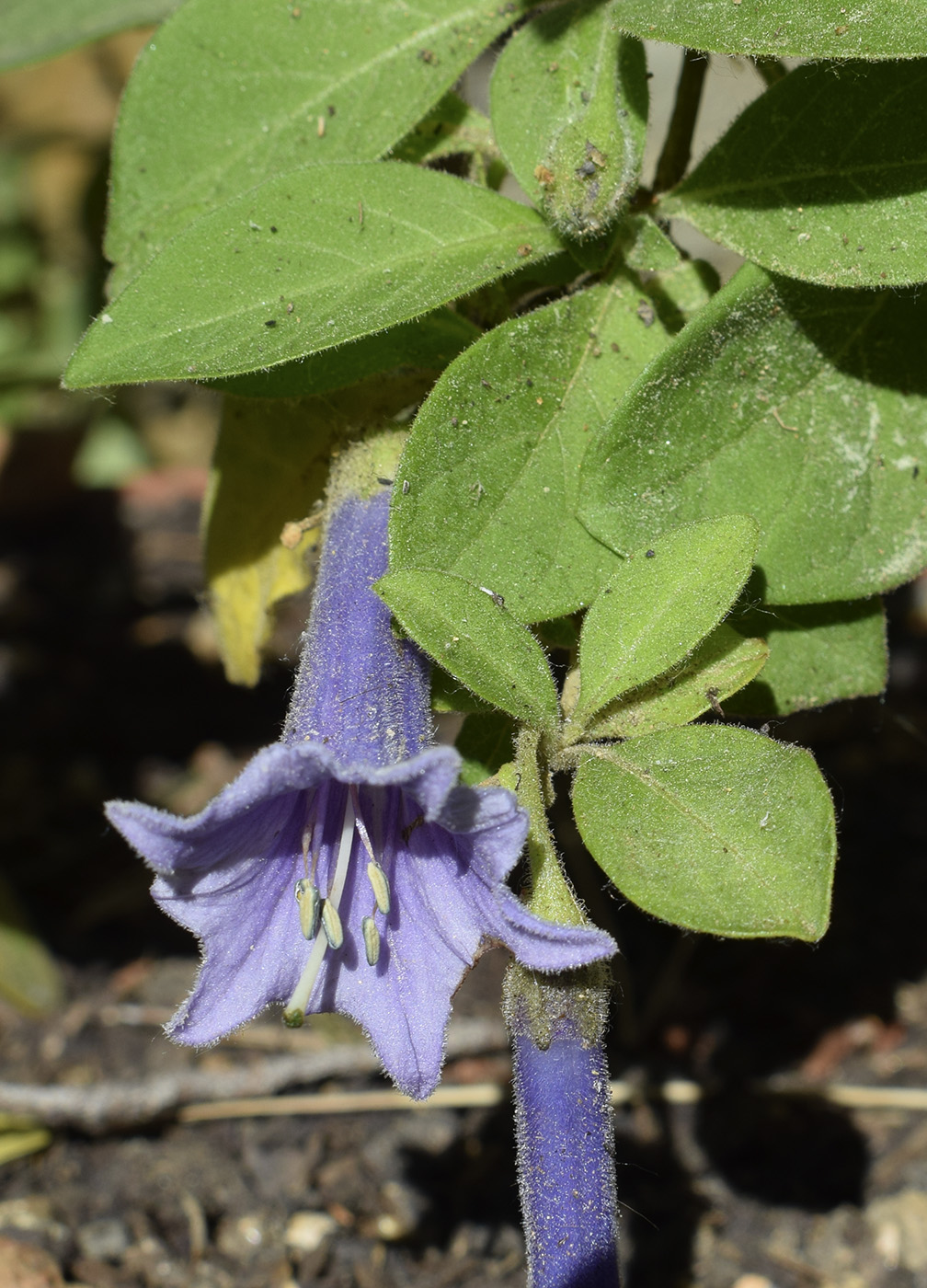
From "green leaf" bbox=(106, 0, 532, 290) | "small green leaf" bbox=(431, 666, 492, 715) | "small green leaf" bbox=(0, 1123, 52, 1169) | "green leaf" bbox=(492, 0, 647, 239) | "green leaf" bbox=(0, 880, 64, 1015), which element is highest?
"green leaf" bbox=(106, 0, 532, 290)

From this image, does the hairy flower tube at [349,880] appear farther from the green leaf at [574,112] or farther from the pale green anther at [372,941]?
the green leaf at [574,112]

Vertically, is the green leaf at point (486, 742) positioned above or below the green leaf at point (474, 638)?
below

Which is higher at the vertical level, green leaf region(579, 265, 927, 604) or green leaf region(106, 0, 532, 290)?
green leaf region(106, 0, 532, 290)

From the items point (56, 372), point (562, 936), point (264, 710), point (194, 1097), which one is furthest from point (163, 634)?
point (562, 936)

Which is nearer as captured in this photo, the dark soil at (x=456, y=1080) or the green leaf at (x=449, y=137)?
the green leaf at (x=449, y=137)

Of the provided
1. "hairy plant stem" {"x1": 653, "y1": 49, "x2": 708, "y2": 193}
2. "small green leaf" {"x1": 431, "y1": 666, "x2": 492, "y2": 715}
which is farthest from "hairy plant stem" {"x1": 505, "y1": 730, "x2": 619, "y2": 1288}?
"hairy plant stem" {"x1": 653, "y1": 49, "x2": 708, "y2": 193}

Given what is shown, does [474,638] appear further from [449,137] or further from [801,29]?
[449,137]

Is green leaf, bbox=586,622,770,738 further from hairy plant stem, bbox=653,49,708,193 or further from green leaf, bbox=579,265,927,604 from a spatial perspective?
hairy plant stem, bbox=653,49,708,193

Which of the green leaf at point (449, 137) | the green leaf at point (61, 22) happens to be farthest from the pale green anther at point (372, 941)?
the green leaf at point (61, 22)
